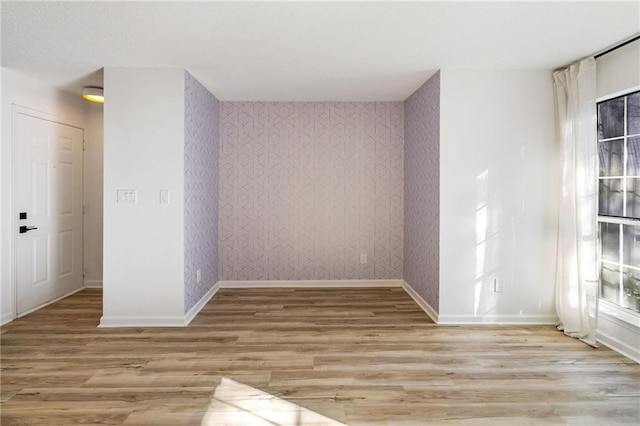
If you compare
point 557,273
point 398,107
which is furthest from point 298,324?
point 398,107

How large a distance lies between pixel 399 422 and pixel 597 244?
2504 mm

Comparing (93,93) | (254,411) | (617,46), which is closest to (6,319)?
(93,93)

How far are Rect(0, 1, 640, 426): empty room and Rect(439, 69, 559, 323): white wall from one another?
2 cm

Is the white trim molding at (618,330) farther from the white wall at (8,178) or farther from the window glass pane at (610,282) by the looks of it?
the white wall at (8,178)

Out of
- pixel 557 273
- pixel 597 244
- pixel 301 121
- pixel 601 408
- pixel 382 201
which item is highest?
pixel 301 121

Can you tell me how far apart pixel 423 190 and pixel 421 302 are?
129 centimetres

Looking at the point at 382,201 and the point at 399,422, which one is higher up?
the point at 382,201

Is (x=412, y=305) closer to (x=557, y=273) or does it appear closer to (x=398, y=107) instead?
(x=557, y=273)

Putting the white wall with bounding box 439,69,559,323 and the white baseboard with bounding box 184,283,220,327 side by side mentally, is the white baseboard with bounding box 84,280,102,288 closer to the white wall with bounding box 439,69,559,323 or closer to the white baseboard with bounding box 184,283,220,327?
the white baseboard with bounding box 184,283,220,327

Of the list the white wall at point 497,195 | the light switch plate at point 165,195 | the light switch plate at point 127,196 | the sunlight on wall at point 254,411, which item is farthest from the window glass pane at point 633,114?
the light switch plate at point 127,196

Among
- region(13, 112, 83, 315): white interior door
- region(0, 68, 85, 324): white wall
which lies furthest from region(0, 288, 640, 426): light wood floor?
region(13, 112, 83, 315): white interior door

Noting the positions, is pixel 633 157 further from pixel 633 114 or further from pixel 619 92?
pixel 619 92

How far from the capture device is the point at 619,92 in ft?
10.4

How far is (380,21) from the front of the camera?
9.00 ft
